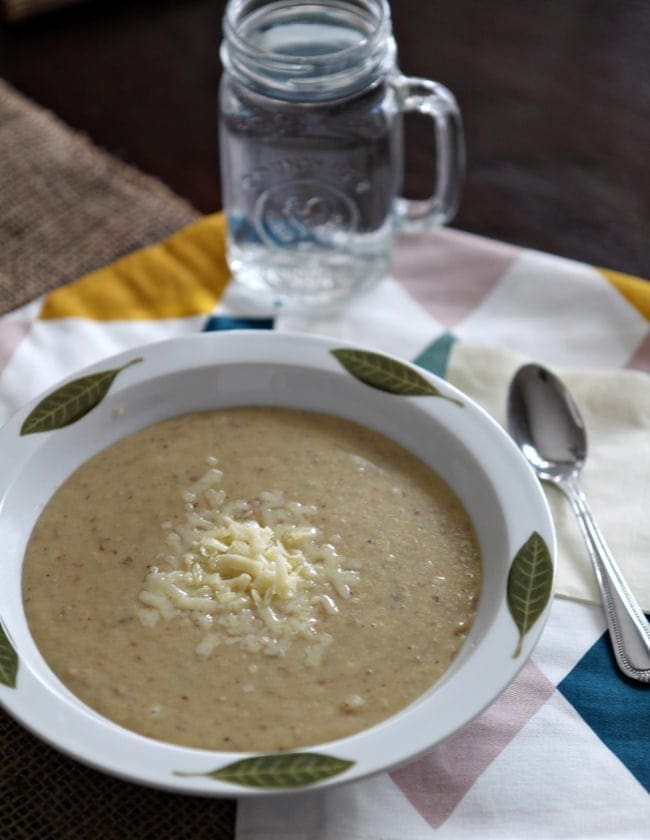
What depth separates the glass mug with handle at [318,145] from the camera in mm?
1644

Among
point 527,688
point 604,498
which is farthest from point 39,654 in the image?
point 604,498

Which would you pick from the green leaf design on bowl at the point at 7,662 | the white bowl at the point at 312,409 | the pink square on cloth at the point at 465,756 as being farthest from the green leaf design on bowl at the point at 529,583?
the green leaf design on bowl at the point at 7,662

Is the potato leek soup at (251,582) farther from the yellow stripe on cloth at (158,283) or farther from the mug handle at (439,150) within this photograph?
the mug handle at (439,150)

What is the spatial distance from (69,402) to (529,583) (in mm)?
641

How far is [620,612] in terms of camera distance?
1364mm

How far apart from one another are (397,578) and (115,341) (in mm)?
737

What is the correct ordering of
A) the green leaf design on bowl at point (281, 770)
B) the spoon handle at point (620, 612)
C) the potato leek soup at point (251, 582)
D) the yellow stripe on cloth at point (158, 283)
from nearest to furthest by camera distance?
the green leaf design on bowl at point (281, 770) → the potato leek soup at point (251, 582) → the spoon handle at point (620, 612) → the yellow stripe on cloth at point (158, 283)

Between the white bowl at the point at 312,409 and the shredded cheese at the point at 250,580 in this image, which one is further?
the shredded cheese at the point at 250,580

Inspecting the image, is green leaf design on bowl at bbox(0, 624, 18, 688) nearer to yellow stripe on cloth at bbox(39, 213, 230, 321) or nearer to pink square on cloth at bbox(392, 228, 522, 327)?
yellow stripe on cloth at bbox(39, 213, 230, 321)

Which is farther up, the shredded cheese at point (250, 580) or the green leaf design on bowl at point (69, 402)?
the green leaf design on bowl at point (69, 402)

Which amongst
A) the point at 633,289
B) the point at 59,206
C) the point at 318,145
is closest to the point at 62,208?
the point at 59,206

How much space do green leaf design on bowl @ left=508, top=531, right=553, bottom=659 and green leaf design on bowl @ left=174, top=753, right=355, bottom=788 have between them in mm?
228

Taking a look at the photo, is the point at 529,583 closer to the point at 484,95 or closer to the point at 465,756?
the point at 465,756

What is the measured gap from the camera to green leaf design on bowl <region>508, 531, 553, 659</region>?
1180 mm
